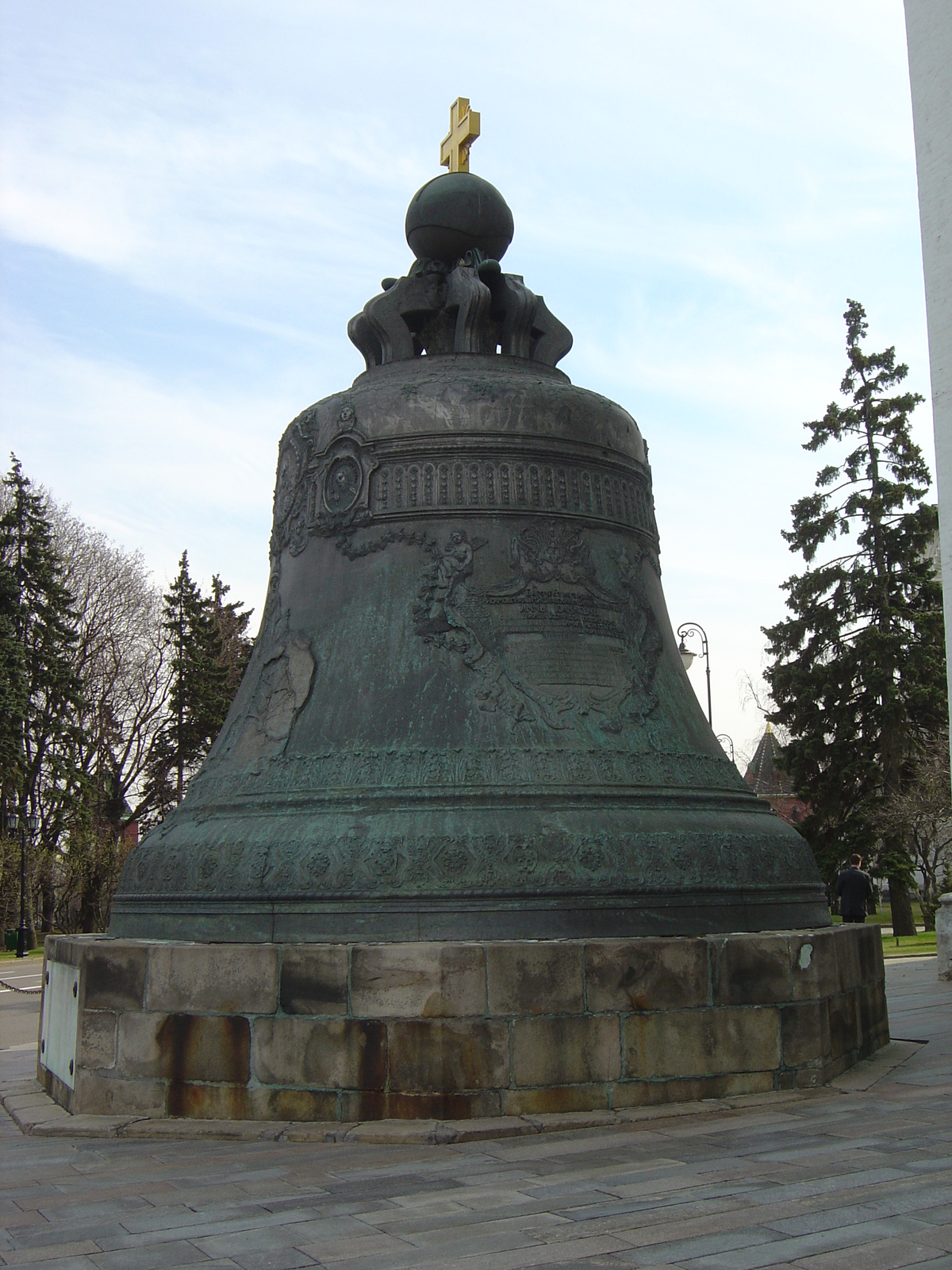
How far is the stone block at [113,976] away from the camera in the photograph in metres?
4.84

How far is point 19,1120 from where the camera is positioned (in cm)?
496

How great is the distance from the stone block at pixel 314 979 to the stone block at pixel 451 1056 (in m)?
0.29

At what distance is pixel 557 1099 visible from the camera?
4449 mm

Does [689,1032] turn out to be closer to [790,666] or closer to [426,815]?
[426,815]

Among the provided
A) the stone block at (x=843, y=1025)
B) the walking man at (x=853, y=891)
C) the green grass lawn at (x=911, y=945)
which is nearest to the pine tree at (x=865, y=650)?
the green grass lawn at (x=911, y=945)

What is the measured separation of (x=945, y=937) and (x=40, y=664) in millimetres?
22463

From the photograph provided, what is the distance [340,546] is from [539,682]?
123 centimetres

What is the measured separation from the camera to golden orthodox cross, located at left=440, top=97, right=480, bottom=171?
6.62 metres

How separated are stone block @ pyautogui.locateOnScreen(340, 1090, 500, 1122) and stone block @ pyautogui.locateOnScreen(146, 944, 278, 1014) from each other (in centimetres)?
48

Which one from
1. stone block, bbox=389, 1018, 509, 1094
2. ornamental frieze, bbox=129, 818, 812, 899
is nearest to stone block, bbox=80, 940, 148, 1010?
ornamental frieze, bbox=129, 818, 812, 899

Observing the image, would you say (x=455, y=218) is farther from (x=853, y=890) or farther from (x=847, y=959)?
(x=853, y=890)

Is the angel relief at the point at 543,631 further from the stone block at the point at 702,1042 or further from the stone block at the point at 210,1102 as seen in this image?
the stone block at the point at 210,1102

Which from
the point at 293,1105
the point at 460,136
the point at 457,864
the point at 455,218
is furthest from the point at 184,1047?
the point at 460,136

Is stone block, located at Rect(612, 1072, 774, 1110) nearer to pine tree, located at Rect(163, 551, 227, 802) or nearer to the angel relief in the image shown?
the angel relief
